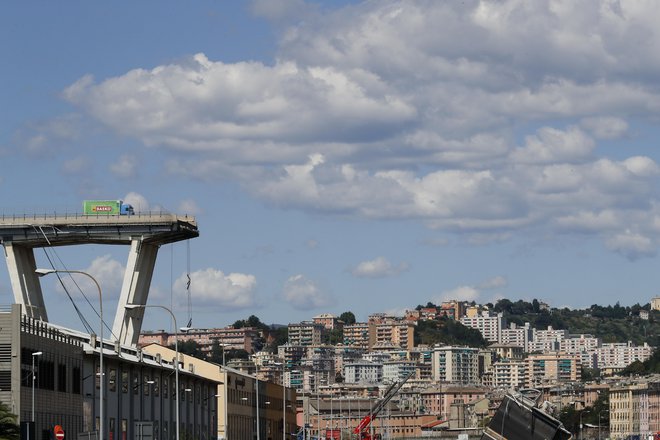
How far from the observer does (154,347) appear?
166 metres

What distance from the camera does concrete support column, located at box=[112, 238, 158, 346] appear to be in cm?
14438

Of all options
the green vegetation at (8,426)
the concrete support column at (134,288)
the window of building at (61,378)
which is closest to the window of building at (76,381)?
the window of building at (61,378)

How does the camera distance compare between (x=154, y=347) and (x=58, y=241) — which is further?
(x=154, y=347)

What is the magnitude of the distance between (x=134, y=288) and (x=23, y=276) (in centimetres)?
935

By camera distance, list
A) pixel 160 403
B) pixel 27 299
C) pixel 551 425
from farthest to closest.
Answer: pixel 27 299, pixel 160 403, pixel 551 425

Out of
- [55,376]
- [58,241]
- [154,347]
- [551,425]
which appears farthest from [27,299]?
[551,425]

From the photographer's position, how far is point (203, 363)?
167500 millimetres

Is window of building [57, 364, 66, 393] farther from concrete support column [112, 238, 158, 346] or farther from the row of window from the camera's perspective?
concrete support column [112, 238, 158, 346]

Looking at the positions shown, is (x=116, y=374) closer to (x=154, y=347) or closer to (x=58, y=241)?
(x=58, y=241)

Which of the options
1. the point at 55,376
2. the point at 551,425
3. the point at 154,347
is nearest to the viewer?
the point at 551,425

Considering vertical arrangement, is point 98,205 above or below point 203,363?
above

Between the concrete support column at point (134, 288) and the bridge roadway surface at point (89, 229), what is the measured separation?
1065 mm

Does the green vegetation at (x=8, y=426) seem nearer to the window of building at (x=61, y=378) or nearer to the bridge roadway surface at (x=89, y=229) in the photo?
the window of building at (x=61, y=378)

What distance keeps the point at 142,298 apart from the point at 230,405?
24.7m
